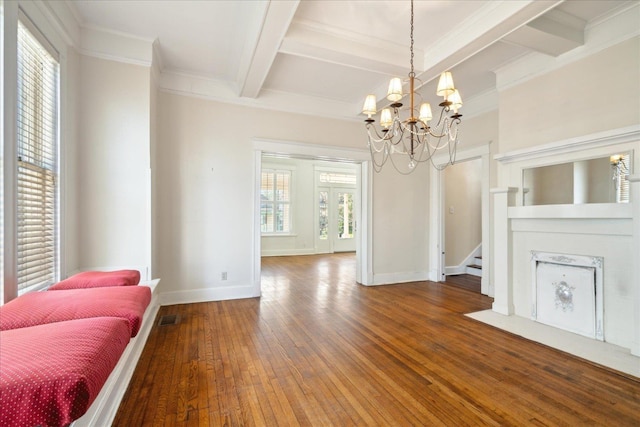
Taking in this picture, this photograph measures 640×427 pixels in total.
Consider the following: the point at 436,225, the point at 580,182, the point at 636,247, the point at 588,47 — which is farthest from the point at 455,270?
the point at 588,47

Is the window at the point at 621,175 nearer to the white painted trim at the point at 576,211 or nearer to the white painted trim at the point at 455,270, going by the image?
the white painted trim at the point at 576,211

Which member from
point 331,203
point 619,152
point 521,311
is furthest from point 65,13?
point 331,203

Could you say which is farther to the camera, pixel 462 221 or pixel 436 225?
pixel 462 221

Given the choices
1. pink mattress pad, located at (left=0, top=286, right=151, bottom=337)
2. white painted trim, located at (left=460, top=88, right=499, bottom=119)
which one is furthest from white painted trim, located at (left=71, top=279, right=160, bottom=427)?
white painted trim, located at (left=460, top=88, right=499, bottom=119)

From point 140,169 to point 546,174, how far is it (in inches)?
176

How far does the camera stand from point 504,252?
3.47m

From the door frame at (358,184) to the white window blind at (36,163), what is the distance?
2212 mm

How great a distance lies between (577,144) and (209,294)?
15.2 ft

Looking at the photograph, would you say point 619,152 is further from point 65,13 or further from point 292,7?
point 65,13

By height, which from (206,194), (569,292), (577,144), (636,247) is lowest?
(569,292)

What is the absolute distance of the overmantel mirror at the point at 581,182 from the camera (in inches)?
101

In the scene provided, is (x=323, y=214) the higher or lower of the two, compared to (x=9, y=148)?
lower

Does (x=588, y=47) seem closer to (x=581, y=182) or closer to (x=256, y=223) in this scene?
(x=581, y=182)

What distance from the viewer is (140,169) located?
10.2ft
